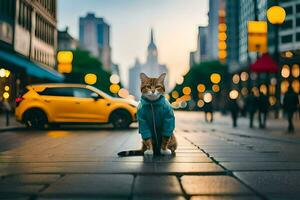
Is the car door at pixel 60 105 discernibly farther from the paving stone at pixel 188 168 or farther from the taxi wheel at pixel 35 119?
the paving stone at pixel 188 168

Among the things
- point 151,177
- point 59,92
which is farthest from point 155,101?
point 59,92

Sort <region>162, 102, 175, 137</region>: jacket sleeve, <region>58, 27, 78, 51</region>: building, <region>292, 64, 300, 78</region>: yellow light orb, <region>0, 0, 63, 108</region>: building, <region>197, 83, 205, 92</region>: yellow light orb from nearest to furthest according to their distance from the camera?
<region>162, 102, 175, 137</region>: jacket sleeve
<region>0, 0, 63, 108</region>: building
<region>292, 64, 300, 78</region>: yellow light orb
<region>197, 83, 205, 92</region>: yellow light orb
<region>58, 27, 78, 51</region>: building

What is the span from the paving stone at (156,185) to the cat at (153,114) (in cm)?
208

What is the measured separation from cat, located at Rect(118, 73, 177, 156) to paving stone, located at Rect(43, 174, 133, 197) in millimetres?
2043

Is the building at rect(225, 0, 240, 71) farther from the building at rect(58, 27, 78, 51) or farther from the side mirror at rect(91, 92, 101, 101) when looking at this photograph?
the side mirror at rect(91, 92, 101, 101)

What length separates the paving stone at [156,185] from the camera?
4.82m

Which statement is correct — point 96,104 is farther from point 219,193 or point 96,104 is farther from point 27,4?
point 27,4

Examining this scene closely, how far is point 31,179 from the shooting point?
566cm

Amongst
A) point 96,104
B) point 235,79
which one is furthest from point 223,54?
point 96,104

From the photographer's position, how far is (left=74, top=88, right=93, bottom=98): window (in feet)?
65.6

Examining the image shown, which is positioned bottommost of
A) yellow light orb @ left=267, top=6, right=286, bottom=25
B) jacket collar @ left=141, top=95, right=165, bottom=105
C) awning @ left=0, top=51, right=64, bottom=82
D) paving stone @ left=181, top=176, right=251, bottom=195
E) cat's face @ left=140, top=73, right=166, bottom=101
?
paving stone @ left=181, top=176, right=251, bottom=195

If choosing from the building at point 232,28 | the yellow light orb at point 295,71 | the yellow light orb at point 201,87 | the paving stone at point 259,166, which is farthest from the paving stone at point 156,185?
the building at point 232,28

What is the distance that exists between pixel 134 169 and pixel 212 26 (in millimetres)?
150215

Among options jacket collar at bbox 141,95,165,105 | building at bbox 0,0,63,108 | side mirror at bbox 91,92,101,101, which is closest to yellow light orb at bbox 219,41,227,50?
building at bbox 0,0,63,108
